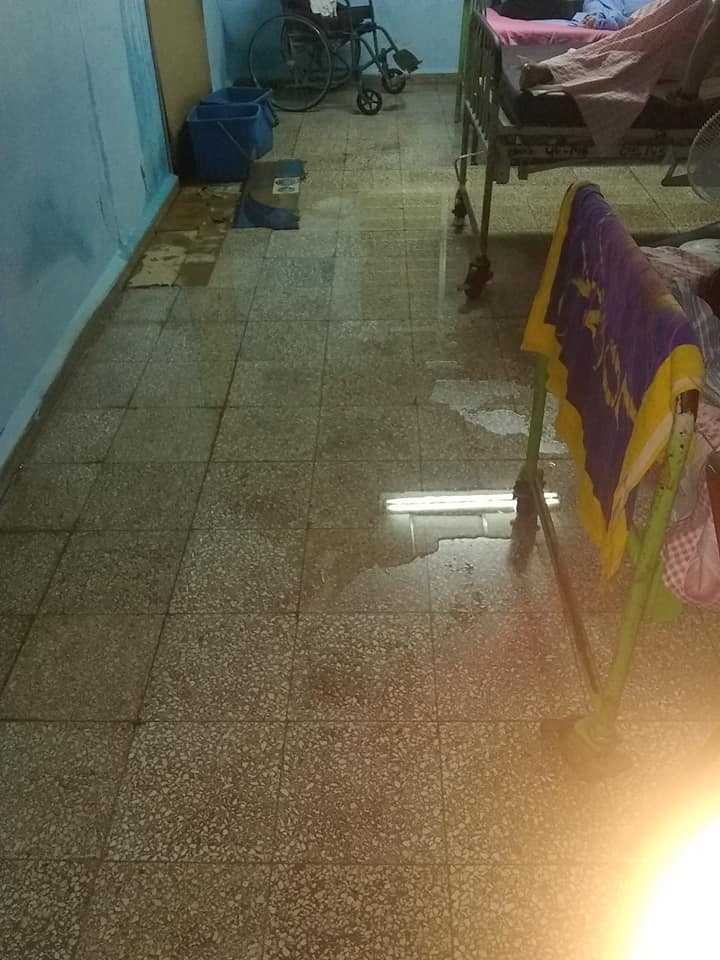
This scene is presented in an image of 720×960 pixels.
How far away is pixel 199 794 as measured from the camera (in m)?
1.67

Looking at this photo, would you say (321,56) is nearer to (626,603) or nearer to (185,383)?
(185,383)

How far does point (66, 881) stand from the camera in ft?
5.04

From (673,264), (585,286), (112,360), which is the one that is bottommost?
(112,360)

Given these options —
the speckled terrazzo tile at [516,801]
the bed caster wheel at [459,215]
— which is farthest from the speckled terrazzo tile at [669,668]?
the bed caster wheel at [459,215]

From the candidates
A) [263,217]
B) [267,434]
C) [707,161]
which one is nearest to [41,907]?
[267,434]

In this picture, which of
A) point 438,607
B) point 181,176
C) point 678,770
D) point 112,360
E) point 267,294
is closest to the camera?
point 678,770

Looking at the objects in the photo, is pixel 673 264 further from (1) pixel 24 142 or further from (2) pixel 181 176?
(2) pixel 181 176

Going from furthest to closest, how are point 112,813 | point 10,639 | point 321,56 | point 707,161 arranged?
point 321,56 < point 707,161 < point 10,639 < point 112,813

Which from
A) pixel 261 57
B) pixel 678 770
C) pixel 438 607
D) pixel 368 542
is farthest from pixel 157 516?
pixel 261 57

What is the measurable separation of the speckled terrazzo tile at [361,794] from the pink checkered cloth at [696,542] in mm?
664

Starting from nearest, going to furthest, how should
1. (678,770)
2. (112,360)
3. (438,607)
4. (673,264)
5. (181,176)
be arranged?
(678,770), (673,264), (438,607), (112,360), (181,176)

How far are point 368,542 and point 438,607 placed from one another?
31 centimetres

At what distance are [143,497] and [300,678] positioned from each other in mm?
884

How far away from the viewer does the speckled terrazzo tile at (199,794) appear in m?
1.58
